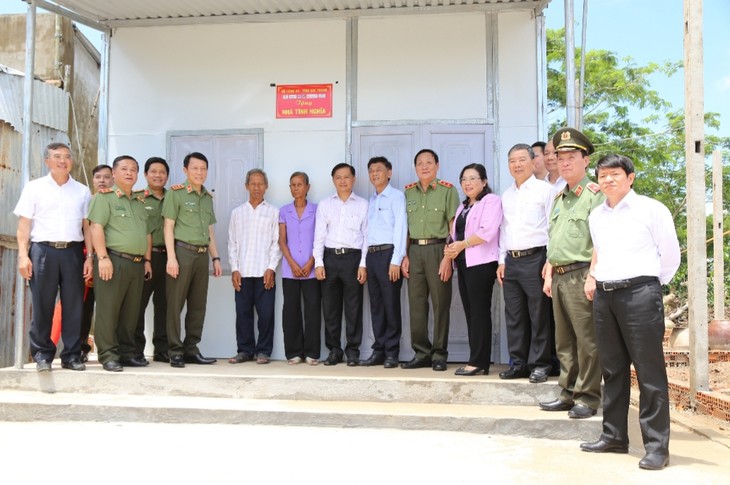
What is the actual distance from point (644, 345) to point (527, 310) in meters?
1.32

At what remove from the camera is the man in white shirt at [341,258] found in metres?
5.74

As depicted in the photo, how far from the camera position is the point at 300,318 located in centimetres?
592

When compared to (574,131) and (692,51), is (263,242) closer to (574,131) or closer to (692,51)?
(574,131)

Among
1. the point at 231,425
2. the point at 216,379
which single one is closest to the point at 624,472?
the point at 231,425

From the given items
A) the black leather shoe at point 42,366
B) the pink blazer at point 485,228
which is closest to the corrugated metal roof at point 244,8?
the pink blazer at point 485,228

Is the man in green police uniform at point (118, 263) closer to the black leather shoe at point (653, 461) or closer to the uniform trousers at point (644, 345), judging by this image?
the uniform trousers at point (644, 345)

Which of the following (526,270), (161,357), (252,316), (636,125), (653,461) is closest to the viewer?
(653,461)

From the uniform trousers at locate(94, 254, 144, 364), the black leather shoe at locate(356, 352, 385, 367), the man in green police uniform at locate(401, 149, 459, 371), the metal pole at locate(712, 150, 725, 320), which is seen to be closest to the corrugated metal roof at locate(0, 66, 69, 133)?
the uniform trousers at locate(94, 254, 144, 364)

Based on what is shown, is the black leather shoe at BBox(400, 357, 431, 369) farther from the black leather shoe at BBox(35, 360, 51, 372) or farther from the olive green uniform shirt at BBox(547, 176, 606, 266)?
the black leather shoe at BBox(35, 360, 51, 372)

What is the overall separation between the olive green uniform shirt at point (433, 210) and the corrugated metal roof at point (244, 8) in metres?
1.71

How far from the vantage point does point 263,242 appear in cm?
592

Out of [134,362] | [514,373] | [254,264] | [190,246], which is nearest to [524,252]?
[514,373]

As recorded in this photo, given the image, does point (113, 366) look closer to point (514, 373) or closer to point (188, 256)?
point (188, 256)

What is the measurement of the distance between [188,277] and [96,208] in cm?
91
